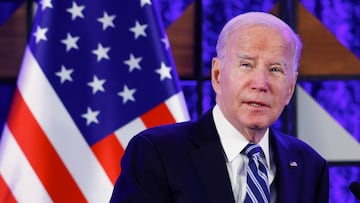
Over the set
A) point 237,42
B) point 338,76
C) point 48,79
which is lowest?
point 338,76

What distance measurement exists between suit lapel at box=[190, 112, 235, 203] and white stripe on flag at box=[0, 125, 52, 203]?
3.56 feet

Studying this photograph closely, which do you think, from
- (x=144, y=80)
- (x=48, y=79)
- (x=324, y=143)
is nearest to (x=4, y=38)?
(x=48, y=79)

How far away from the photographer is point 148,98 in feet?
9.16

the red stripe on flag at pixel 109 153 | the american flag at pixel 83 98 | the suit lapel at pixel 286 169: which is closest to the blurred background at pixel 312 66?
the american flag at pixel 83 98

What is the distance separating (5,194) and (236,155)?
1243 mm

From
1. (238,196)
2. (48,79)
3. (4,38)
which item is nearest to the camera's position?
(238,196)

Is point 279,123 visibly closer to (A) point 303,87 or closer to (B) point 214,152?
(A) point 303,87

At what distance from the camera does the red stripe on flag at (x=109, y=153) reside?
9.02 ft

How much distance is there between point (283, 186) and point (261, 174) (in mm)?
77

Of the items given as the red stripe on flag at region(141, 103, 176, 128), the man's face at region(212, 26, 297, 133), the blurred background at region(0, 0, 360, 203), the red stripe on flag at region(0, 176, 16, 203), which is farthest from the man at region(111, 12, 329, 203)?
the blurred background at region(0, 0, 360, 203)

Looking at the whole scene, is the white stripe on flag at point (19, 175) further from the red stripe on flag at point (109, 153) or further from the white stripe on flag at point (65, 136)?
the red stripe on flag at point (109, 153)

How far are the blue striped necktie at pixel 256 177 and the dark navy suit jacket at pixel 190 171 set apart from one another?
2.0 inches

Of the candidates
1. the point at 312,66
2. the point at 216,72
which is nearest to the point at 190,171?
the point at 216,72

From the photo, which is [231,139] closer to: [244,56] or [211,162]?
[211,162]
